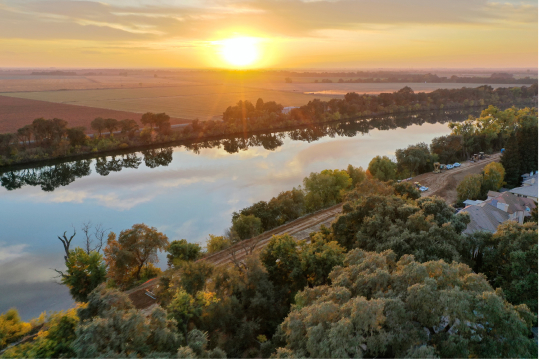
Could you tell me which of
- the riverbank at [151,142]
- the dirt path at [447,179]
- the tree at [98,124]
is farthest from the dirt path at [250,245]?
the tree at [98,124]

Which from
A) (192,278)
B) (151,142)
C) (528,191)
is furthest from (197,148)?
(528,191)

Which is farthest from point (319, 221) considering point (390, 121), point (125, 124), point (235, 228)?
point (390, 121)

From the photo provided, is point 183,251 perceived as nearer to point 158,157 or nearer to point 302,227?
point 302,227

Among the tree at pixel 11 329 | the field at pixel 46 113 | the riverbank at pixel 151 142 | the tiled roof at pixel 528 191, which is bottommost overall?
the tiled roof at pixel 528 191

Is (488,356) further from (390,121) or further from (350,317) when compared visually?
(390,121)

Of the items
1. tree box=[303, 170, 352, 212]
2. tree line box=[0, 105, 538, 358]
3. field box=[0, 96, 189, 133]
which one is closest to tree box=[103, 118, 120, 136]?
field box=[0, 96, 189, 133]

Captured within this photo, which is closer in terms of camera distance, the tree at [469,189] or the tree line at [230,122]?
the tree at [469,189]

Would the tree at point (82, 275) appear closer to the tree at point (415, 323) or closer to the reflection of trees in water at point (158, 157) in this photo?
the tree at point (415, 323)
